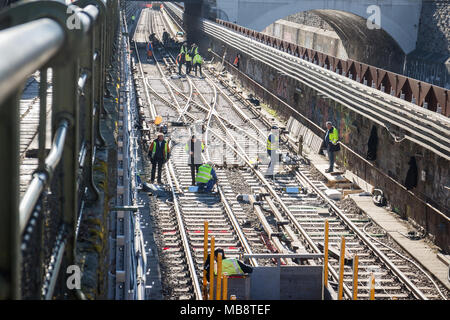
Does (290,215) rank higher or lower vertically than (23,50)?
lower

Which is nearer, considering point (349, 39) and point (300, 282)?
point (300, 282)

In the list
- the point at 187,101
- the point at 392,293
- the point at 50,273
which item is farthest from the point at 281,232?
the point at 187,101

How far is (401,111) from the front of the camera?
15594mm

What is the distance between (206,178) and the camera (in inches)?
655

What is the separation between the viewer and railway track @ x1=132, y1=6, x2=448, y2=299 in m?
11.7

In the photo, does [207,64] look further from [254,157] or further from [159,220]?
[159,220]

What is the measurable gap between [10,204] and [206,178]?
49.8 feet

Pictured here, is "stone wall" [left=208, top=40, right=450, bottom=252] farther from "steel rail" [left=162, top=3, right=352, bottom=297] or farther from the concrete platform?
"steel rail" [left=162, top=3, right=352, bottom=297]

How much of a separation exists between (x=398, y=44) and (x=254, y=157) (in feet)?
84.4

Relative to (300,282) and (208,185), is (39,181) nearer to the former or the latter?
(300,282)

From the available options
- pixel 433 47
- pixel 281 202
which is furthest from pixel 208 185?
pixel 433 47

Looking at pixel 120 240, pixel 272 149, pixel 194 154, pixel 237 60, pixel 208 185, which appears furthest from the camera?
pixel 237 60

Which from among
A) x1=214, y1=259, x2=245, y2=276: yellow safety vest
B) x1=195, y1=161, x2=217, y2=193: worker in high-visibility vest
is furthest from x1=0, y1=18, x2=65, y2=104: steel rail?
x1=195, y1=161, x2=217, y2=193: worker in high-visibility vest

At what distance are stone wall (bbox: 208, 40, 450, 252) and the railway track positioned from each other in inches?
41.0
